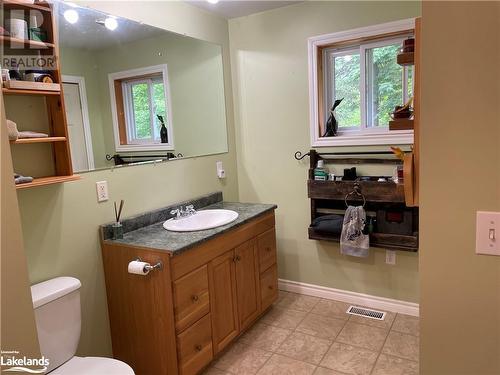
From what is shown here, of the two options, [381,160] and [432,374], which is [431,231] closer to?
[432,374]

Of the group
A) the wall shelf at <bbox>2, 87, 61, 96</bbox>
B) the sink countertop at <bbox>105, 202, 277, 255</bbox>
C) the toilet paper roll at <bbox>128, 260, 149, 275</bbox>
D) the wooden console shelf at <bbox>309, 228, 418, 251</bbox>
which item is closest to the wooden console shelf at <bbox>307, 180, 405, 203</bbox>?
the wooden console shelf at <bbox>309, 228, 418, 251</bbox>

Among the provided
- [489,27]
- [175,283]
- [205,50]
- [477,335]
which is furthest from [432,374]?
[205,50]

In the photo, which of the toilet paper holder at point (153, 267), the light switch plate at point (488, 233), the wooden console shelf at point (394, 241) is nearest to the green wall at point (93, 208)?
the toilet paper holder at point (153, 267)

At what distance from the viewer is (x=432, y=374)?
1.03 meters

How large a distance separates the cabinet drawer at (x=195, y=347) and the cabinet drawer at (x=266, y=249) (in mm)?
675

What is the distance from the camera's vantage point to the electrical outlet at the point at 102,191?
2076mm

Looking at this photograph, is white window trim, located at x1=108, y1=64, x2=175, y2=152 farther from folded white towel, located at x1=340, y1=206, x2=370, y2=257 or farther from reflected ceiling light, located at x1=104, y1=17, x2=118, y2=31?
folded white towel, located at x1=340, y1=206, x2=370, y2=257

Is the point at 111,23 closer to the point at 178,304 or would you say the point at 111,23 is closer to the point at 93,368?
the point at 178,304

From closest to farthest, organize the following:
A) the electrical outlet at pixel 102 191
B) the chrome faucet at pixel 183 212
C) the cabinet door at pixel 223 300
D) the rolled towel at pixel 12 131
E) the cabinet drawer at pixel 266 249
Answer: the rolled towel at pixel 12 131
the electrical outlet at pixel 102 191
the cabinet door at pixel 223 300
the chrome faucet at pixel 183 212
the cabinet drawer at pixel 266 249

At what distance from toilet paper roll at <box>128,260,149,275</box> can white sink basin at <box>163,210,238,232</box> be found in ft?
1.39

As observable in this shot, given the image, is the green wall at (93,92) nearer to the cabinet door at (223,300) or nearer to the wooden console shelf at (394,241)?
the cabinet door at (223,300)

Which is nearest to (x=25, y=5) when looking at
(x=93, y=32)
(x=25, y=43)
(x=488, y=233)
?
(x=25, y=43)

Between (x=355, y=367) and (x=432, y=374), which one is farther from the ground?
(x=432, y=374)

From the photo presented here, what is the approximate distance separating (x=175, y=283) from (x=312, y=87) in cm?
182
